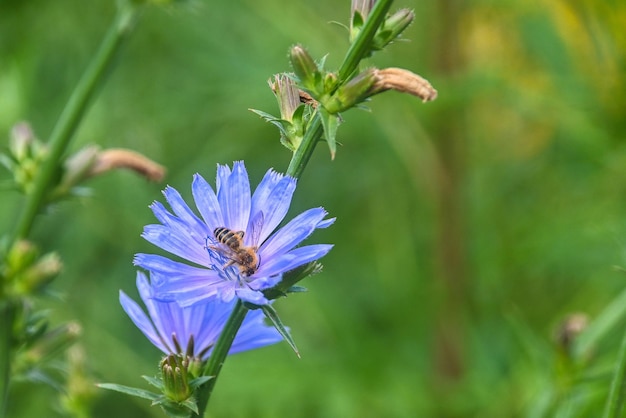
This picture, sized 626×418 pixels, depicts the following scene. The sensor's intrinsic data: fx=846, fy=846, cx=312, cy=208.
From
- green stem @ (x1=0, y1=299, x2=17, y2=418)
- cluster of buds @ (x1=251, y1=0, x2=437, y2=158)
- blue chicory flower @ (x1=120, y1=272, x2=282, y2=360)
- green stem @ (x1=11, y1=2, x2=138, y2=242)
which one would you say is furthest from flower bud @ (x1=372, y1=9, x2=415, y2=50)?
green stem @ (x1=0, y1=299, x2=17, y2=418)

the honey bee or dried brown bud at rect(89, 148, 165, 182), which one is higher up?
dried brown bud at rect(89, 148, 165, 182)

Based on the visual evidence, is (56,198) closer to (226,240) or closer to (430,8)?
(226,240)

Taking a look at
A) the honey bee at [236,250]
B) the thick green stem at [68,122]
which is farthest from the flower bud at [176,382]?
the thick green stem at [68,122]

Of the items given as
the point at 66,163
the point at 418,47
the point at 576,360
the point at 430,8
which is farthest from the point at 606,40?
the point at 66,163

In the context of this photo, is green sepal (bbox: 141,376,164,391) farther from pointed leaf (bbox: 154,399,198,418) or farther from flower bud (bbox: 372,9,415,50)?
flower bud (bbox: 372,9,415,50)

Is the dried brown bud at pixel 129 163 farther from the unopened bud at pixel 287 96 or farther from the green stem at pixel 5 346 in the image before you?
the unopened bud at pixel 287 96

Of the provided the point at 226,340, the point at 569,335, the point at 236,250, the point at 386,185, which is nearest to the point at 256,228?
the point at 236,250

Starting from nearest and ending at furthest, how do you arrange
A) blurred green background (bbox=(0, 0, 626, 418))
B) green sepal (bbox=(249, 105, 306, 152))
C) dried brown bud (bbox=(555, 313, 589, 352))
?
green sepal (bbox=(249, 105, 306, 152)) < dried brown bud (bbox=(555, 313, 589, 352)) < blurred green background (bbox=(0, 0, 626, 418))
